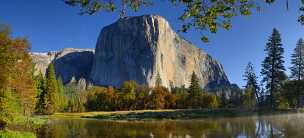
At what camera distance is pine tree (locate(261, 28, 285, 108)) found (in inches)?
2192

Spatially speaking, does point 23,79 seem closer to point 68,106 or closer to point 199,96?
point 199,96

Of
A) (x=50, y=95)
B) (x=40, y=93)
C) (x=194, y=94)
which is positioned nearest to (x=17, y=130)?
(x=40, y=93)

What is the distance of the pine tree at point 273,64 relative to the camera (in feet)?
183

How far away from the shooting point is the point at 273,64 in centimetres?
5697

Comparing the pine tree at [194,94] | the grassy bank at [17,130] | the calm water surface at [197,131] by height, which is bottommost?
the calm water surface at [197,131]

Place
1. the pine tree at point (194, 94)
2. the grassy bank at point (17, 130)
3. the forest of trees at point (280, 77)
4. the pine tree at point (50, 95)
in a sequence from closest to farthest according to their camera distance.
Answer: the grassy bank at point (17, 130) → the forest of trees at point (280, 77) → the pine tree at point (50, 95) → the pine tree at point (194, 94)

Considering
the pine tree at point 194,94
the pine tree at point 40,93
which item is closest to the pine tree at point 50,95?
the pine tree at point 40,93

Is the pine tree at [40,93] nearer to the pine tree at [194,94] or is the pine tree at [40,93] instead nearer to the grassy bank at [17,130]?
the pine tree at [194,94]

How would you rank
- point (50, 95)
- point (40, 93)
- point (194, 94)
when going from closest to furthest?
point (40, 93) → point (50, 95) → point (194, 94)

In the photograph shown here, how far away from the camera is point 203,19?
594 cm

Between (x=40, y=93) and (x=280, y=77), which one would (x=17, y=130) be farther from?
(x=40, y=93)

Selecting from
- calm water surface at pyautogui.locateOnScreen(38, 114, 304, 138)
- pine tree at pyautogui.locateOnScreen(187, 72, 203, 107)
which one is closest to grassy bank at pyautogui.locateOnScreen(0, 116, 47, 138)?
calm water surface at pyautogui.locateOnScreen(38, 114, 304, 138)

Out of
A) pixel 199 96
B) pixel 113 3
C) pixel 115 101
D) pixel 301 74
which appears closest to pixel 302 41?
pixel 301 74

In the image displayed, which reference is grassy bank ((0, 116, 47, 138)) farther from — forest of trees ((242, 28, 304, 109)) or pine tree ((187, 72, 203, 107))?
pine tree ((187, 72, 203, 107))
